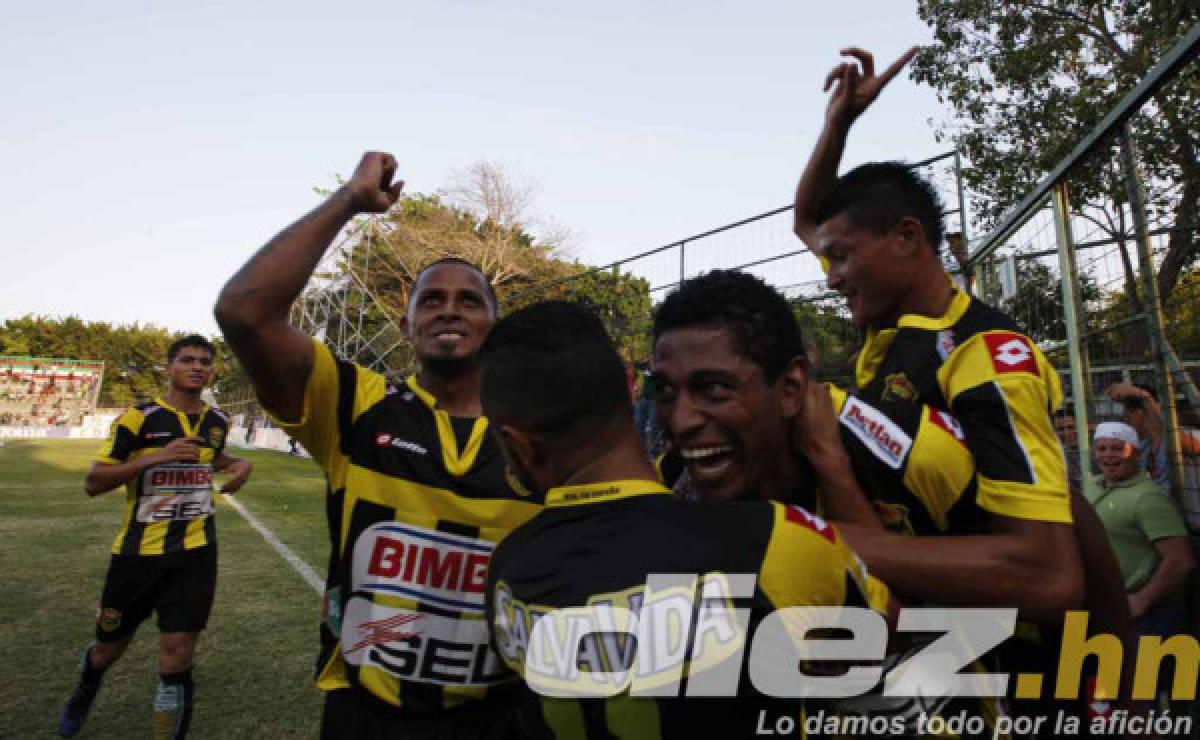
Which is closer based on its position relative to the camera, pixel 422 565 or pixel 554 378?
pixel 554 378

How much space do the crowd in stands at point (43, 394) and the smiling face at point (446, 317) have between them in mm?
70637

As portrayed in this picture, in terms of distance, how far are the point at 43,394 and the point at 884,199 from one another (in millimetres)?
79612

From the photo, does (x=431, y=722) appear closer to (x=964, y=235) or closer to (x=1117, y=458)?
(x=1117, y=458)

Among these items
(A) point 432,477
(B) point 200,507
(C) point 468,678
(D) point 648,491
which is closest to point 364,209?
(A) point 432,477

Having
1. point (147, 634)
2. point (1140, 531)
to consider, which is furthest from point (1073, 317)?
point (147, 634)

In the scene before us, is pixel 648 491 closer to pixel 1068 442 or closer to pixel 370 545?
pixel 370 545

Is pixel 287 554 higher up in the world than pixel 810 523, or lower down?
lower down

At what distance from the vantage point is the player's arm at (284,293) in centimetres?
191

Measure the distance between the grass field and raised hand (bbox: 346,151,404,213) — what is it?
384 cm

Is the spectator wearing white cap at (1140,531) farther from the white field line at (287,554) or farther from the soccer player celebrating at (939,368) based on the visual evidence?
the white field line at (287,554)

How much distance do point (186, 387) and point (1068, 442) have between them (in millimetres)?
7324

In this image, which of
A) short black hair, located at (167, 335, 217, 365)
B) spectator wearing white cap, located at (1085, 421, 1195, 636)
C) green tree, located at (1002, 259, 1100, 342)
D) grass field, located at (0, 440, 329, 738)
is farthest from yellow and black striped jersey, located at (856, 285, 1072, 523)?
short black hair, located at (167, 335, 217, 365)

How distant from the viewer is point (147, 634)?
6.73 metres

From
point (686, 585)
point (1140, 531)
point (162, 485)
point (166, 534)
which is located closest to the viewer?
point (686, 585)
